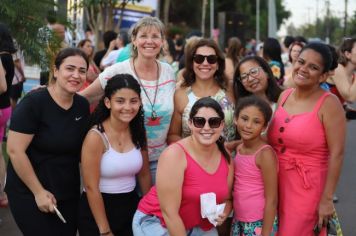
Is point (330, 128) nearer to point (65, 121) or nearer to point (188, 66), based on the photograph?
point (188, 66)

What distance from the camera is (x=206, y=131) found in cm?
302

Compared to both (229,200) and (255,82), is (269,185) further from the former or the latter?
(255,82)

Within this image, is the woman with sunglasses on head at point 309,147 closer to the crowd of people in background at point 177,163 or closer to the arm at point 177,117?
the crowd of people in background at point 177,163

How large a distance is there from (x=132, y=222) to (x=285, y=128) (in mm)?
1164

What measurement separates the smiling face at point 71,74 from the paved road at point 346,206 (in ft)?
7.44

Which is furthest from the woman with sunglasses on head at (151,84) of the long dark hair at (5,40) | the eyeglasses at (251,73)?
the long dark hair at (5,40)

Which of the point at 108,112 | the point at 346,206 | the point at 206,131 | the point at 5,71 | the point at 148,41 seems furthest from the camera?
the point at 346,206

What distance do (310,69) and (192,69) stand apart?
102 cm

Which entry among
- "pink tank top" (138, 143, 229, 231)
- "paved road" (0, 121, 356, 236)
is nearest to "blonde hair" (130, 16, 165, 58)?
"pink tank top" (138, 143, 229, 231)

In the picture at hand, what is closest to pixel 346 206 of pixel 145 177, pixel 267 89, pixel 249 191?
pixel 267 89

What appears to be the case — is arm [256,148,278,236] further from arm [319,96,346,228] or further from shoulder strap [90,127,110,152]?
shoulder strap [90,127,110,152]

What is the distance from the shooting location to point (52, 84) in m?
3.25

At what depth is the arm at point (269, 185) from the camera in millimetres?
3117

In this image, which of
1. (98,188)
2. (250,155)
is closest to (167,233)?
(98,188)
